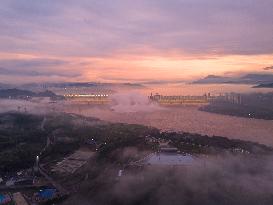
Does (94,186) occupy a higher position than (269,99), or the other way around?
(269,99)

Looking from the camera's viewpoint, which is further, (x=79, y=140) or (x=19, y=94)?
(x=19, y=94)

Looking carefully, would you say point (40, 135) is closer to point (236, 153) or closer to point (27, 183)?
point (27, 183)

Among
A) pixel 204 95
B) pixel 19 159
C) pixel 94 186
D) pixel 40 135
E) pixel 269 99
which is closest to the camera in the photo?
pixel 94 186

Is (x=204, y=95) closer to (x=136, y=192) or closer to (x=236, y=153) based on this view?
(x=236, y=153)

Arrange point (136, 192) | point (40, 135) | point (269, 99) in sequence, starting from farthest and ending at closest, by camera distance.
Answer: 1. point (269, 99)
2. point (40, 135)
3. point (136, 192)

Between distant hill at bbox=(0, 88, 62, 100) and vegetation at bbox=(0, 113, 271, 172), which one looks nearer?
vegetation at bbox=(0, 113, 271, 172)

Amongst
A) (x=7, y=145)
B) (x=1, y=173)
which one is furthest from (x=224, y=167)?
(x=7, y=145)

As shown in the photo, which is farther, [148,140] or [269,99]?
[269,99]

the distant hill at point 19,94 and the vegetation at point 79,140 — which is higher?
the distant hill at point 19,94

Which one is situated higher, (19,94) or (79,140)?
(19,94)

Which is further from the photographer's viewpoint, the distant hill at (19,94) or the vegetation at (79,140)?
the distant hill at (19,94)

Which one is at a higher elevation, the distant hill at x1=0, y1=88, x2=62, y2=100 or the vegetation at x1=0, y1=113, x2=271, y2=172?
the distant hill at x1=0, y1=88, x2=62, y2=100
